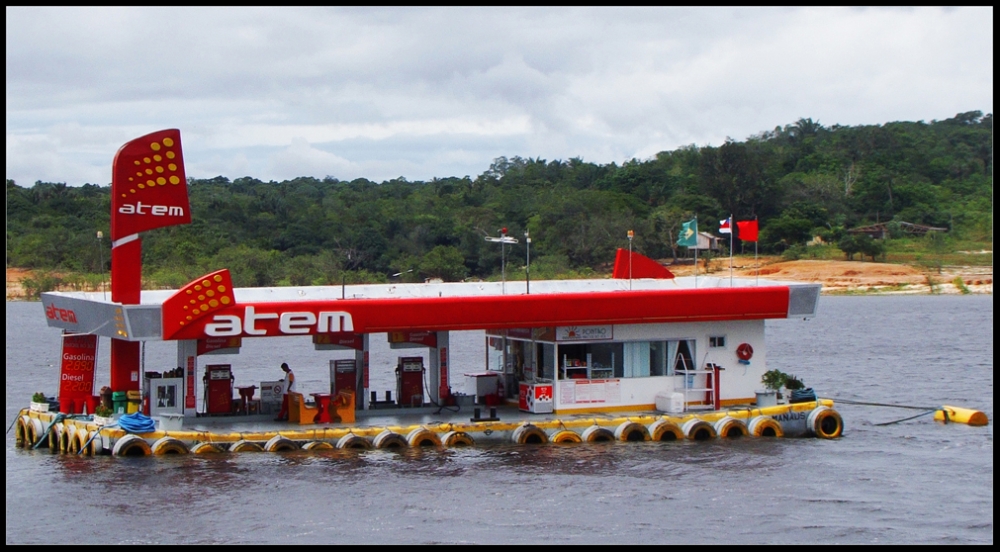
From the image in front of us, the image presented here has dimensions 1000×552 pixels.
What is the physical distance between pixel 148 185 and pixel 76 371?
4.58 m

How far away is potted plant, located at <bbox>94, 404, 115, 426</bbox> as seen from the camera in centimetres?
2986

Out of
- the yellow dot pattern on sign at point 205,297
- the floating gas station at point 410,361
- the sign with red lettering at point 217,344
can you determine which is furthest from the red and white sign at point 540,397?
the yellow dot pattern on sign at point 205,297

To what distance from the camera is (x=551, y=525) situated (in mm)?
25922

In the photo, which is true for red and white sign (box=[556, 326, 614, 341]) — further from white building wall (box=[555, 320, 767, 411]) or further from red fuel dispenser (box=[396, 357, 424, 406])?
red fuel dispenser (box=[396, 357, 424, 406])

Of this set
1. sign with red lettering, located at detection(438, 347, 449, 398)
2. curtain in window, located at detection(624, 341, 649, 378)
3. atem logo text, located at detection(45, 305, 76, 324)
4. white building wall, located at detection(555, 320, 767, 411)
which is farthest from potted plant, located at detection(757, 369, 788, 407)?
atem logo text, located at detection(45, 305, 76, 324)

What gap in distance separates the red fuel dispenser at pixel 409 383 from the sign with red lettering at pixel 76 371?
679cm

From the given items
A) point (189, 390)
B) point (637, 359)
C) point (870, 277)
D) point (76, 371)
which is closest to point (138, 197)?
point (76, 371)

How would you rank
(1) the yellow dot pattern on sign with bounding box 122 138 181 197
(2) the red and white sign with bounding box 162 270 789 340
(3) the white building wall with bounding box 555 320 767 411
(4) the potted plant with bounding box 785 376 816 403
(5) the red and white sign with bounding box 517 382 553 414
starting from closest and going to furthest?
(1) the yellow dot pattern on sign with bounding box 122 138 181 197 → (2) the red and white sign with bounding box 162 270 789 340 → (5) the red and white sign with bounding box 517 382 553 414 → (3) the white building wall with bounding box 555 320 767 411 → (4) the potted plant with bounding box 785 376 816 403

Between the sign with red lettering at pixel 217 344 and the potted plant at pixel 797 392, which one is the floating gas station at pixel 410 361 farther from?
the potted plant at pixel 797 392

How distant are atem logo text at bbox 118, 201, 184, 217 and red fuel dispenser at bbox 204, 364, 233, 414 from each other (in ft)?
12.0

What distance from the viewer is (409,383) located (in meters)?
33.3

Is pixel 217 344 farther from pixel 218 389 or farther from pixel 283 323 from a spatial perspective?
pixel 283 323

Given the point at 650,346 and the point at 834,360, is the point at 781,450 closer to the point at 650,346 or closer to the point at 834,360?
the point at 650,346

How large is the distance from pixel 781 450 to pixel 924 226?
77265 millimetres
